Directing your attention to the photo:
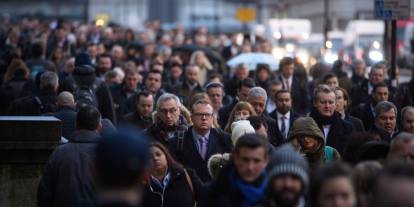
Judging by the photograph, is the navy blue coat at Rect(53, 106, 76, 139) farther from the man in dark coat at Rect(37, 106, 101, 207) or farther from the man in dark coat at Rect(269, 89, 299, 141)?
the man in dark coat at Rect(269, 89, 299, 141)

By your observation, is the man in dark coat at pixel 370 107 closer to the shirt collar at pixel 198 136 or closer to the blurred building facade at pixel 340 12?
the shirt collar at pixel 198 136

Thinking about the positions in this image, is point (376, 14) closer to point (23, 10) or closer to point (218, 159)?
point (218, 159)

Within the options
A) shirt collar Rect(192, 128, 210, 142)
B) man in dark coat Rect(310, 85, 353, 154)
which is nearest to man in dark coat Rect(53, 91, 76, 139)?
shirt collar Rect(192, 128, 210, 142)

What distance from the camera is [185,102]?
63.8 ft

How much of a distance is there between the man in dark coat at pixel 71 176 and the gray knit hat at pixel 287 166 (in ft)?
10.6

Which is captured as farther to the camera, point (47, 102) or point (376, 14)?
point (376, 14)

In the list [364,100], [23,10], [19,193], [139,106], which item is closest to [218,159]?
[19,193]

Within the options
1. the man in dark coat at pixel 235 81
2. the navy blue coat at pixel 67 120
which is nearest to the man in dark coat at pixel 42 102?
the navy blue coat at pixel 67 120

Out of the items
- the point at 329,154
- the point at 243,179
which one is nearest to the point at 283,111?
the point at 329,154

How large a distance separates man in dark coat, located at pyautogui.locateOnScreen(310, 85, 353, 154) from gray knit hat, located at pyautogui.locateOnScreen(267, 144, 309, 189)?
700 cm

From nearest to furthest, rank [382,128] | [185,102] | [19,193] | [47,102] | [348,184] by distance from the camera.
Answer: [348,184] → [19,193] → [382,128] → [47,102] → [185,102]

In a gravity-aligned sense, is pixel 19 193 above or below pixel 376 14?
below

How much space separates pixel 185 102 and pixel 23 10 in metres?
75.5

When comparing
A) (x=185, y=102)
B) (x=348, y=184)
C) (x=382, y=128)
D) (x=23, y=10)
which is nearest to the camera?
(x=348, y=184)
